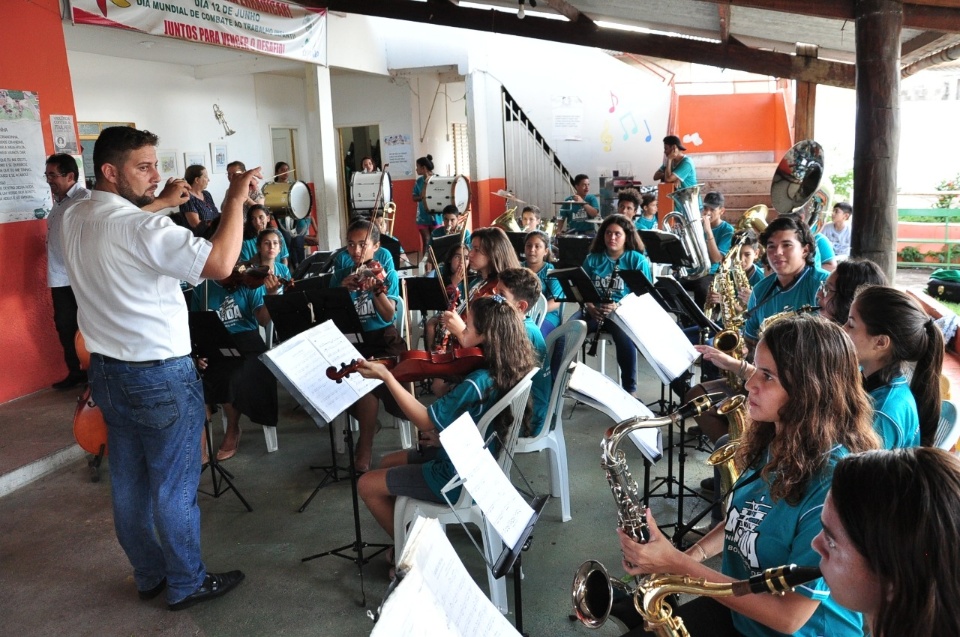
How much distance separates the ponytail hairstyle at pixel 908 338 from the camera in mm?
2350

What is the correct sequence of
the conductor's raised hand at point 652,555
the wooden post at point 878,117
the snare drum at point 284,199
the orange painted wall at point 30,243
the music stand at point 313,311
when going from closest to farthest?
the conductor's raised hand at point 652,555 → the music stand at point 313,311 → the wooden post at point 878,117 → the orange painted wall at point 30,243 → the snare drum at point 284,199

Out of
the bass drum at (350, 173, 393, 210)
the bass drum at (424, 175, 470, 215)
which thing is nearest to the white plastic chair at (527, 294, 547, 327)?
the bass drum at (350, 173, 393, 210)

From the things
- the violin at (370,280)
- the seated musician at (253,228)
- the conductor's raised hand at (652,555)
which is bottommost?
the conductor's raised hand at (652,555)

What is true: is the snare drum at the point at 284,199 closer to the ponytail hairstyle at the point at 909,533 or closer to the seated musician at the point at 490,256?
Answer: the seated musician at the point at 490,256

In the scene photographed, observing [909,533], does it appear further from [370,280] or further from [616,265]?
[616,265]

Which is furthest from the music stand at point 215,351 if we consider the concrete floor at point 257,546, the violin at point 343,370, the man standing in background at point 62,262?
the man standing in background at point 62,262

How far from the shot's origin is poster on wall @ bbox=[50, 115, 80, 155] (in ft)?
19.6

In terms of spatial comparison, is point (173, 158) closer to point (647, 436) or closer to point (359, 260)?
point (359, 260)

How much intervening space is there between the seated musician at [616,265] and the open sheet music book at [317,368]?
9.52 feet

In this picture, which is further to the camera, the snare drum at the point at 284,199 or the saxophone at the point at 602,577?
the snare drum at the point at 284,199

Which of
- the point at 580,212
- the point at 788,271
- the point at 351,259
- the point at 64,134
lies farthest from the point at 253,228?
the point at 580,212

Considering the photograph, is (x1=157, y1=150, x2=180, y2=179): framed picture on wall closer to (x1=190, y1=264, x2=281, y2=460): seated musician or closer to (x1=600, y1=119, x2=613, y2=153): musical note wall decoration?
(x1=190, y1=264, x2=281, y2=460): seated musician

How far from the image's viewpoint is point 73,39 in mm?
8359

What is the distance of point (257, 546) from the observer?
150 inches
